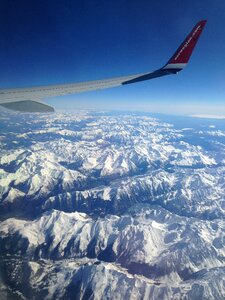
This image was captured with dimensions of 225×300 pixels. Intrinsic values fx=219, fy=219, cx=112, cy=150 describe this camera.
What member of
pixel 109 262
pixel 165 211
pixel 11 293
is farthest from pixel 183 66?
pixel 165 211

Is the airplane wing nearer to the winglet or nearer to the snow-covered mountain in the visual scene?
the winglet

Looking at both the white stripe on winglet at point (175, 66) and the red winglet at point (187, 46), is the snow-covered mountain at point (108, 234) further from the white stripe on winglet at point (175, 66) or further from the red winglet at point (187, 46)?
the red winglet at point (187, 46)

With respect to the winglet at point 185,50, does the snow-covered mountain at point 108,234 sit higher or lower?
lower

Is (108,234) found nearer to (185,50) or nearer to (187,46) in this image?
(185,50)

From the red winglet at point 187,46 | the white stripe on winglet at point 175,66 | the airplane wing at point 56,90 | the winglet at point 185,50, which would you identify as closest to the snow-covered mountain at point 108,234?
the airplane wing at point 56,90

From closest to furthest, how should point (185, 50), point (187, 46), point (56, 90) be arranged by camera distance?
point (187, 46), point (185, 50), point (56, 90)


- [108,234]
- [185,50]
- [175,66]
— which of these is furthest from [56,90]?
[108,234]

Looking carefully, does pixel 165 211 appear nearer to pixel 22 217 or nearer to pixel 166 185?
pixel 166 185
